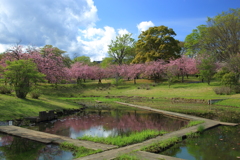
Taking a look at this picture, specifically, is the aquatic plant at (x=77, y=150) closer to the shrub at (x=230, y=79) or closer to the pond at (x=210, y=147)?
the pond at (x=210, y=147)

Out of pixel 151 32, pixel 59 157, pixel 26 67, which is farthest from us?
pixel 151 32

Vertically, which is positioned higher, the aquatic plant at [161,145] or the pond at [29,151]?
the aquatic plant at [161,145]

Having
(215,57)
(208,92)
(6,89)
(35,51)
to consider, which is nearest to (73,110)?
(6,89)

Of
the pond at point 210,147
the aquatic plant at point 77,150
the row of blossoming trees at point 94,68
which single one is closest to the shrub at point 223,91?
the row of blossoming trees at point 94,68

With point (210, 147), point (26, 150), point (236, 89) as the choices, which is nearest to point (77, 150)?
point (26, 150)

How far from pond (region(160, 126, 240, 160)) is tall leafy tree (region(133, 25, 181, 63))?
140 feet

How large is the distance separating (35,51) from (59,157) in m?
28.9

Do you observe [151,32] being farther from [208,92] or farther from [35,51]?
[35,51]

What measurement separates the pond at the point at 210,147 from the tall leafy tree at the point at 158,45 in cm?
4256

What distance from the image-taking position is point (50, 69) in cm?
3216

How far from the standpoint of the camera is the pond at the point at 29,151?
21.8 feet

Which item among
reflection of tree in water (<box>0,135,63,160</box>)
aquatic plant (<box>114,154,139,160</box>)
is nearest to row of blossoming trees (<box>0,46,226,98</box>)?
reflection of tree in water (<box>0,135,63,160</box>)

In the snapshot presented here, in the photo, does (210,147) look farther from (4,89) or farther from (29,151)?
(4,89)

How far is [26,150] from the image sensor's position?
24.2ft
